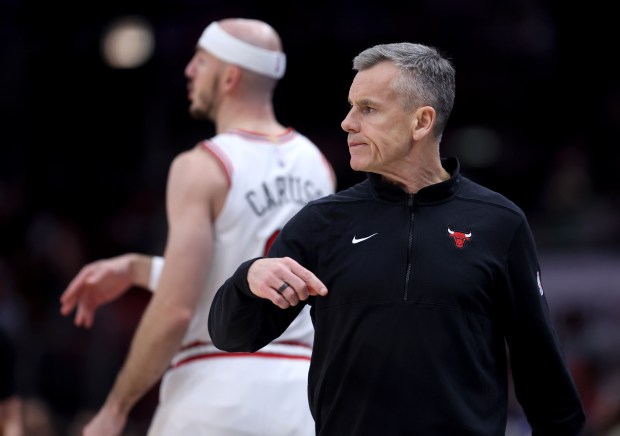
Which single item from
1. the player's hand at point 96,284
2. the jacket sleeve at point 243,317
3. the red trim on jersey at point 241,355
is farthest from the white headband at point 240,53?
the jacket sleeve at point 243,317

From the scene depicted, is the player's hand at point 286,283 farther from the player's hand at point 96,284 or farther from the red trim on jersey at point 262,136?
the player's hand at point 96,284

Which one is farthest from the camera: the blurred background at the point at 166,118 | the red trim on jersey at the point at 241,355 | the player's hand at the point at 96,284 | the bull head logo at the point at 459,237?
the blurred background at the point at 166,118

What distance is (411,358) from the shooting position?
10.6ft

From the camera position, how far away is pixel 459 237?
10.9 feet

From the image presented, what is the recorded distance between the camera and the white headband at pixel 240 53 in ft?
16.6

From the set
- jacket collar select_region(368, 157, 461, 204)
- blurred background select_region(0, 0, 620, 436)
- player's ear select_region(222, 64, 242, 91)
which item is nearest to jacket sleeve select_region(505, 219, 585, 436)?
jacket collar select_region(368, 157, 461, 204)

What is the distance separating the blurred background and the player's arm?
6371 mm

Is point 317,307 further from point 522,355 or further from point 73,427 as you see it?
point 73,427

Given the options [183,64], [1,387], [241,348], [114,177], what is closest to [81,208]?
[114,177]

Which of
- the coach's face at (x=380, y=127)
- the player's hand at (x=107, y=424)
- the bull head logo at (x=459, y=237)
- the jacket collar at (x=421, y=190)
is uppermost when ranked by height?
the coach's face at (x=380, y=127)

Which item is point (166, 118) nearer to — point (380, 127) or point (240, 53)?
point (240, 53)

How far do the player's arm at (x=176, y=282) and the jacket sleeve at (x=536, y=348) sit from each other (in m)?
1.53

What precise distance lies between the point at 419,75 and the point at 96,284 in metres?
2.12

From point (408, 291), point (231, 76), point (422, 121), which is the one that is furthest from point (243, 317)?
point (231, 76)
